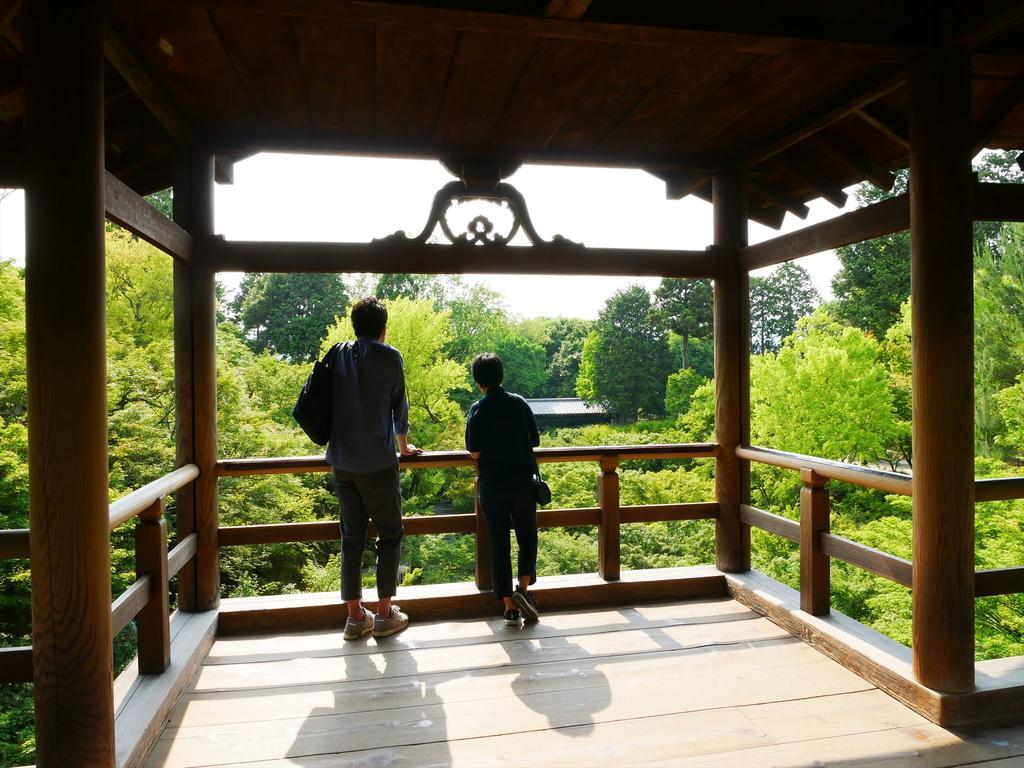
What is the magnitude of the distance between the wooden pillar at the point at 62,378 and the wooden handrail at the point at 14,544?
0.96 ft

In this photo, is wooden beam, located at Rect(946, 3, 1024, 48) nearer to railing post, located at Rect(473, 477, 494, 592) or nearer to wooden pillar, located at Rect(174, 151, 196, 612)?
railing post, located at Rect(473, 477, 494, 592)

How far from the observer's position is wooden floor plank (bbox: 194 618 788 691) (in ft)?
8.81

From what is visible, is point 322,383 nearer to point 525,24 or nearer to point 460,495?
point 525,24

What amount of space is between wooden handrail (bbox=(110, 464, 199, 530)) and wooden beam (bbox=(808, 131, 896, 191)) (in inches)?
129

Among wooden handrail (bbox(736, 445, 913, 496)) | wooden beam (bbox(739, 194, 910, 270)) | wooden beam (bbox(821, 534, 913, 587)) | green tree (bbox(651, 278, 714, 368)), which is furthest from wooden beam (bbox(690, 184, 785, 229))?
green tree (bbox(651, 278, 714, 368))

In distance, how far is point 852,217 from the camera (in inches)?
111

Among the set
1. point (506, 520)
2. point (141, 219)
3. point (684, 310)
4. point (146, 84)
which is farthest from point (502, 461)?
point (684, 310)

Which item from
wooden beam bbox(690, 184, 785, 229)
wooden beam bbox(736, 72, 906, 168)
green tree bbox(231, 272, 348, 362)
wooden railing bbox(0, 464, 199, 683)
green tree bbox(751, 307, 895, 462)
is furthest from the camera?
green tree bbox(231, 272, 348, 362)

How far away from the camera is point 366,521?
2.99 meters

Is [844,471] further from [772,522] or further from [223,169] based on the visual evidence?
[223,169]

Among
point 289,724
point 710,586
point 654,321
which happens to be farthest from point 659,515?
point 654,321

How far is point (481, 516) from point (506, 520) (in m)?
0.34

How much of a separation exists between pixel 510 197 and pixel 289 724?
249cm

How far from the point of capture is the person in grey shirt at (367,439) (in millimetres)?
2855
